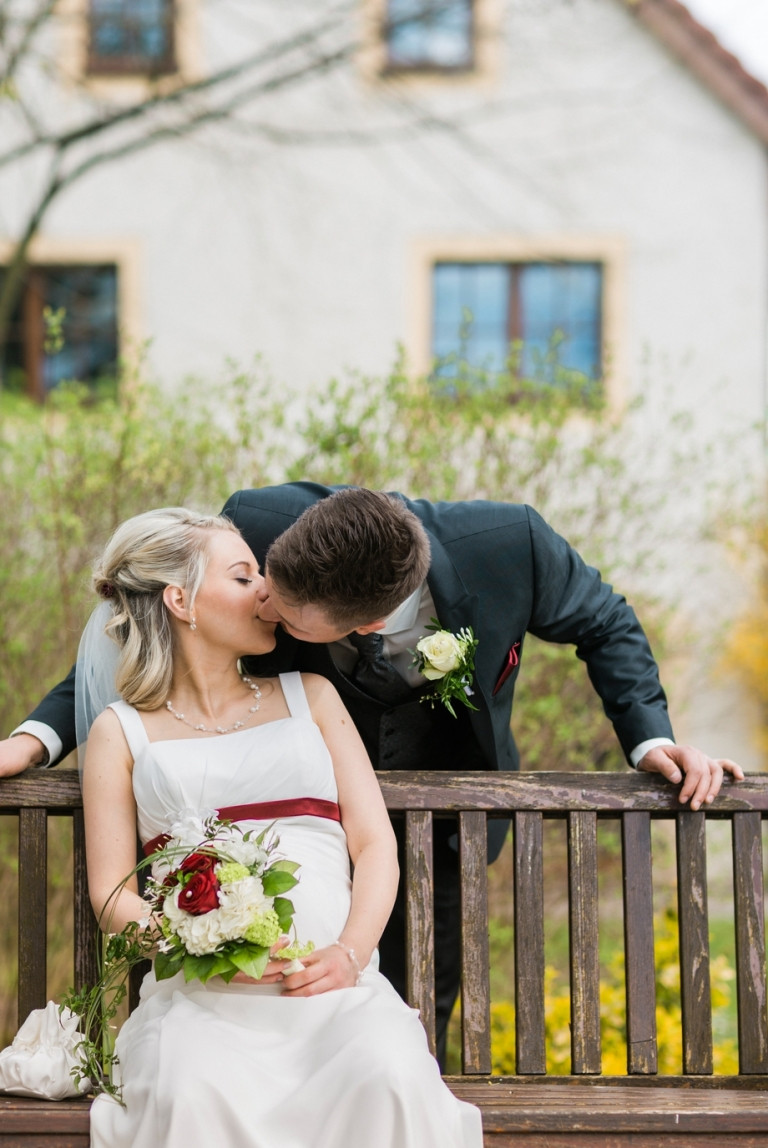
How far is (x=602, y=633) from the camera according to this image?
10.0ft

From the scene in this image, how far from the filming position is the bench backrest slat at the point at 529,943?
2975 millimetres

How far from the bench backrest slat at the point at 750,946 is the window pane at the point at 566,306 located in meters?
7.60

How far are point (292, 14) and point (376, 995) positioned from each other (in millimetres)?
8805

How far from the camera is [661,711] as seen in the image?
300cm

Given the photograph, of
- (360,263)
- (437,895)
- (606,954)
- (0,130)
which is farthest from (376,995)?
(0,130)

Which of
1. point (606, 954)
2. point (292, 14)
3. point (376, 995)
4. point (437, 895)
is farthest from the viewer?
point (292, 14)

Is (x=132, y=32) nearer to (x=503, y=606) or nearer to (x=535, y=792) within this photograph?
(x=503, y=606)

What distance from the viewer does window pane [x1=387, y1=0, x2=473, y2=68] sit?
8297mm

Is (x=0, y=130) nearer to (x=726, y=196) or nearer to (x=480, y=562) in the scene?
(x=726, y=196)

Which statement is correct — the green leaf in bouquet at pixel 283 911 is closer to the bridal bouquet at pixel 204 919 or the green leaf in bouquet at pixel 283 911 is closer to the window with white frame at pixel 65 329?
the bridal bouquet at pixel 204 919

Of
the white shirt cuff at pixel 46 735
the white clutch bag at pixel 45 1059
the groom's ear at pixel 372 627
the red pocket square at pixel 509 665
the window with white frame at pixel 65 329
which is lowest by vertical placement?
the white clutch bag at pixel 45 1059

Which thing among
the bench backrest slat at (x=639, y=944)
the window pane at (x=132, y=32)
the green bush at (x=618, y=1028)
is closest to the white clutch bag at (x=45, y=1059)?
the bench backrest slat at (x=639, y=944)

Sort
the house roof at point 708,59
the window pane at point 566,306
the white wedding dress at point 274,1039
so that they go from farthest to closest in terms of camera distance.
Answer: the window pane at point 566,306
the house roof at point 708,59
the white wedding dress at point 274,1039

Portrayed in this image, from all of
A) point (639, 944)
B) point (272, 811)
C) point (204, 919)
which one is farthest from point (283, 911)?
point (639, 944)
